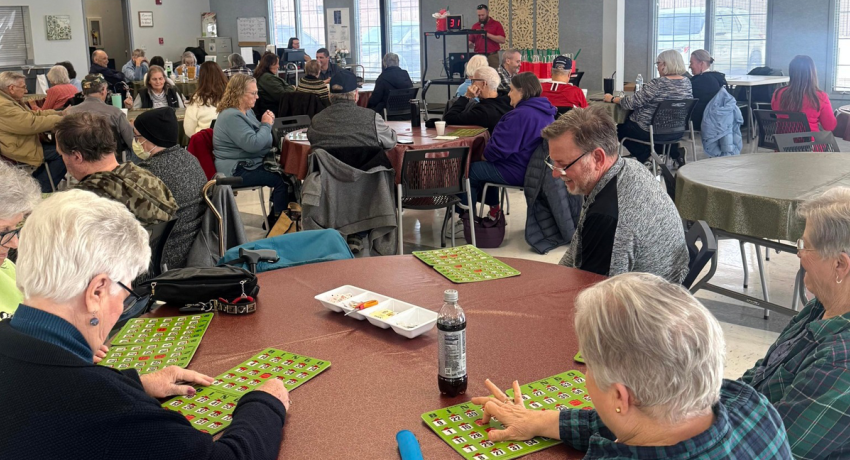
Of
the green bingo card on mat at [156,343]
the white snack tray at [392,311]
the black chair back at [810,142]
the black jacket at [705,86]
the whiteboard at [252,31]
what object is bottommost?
the green bingo card on mat at [156,343]

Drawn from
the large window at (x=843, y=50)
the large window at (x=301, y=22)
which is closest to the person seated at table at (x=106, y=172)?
the large window at (x=843, y=50)

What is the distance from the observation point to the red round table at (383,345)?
5.12 ft

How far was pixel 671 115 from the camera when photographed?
7.16 m

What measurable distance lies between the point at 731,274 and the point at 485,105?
2394 mm

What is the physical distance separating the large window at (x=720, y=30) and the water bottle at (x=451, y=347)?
11069 mm

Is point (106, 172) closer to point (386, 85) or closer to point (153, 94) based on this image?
point (153, 94)

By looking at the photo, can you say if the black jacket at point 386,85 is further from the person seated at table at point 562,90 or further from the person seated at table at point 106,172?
the person seated at table at point 106,172

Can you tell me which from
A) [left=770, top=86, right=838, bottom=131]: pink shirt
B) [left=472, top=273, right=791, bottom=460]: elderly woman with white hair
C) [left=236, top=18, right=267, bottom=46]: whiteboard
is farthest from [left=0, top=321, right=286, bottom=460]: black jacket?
[left=236, top=18, right=267, bottom=46]: whiteboard

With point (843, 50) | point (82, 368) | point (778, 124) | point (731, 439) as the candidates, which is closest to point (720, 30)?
point (843, 50)

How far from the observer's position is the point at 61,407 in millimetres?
1263

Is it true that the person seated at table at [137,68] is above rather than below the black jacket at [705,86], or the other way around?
above

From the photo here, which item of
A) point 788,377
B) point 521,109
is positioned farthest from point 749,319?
point 788,377

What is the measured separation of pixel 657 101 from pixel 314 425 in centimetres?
632

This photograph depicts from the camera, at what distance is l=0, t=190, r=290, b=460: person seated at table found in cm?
126
